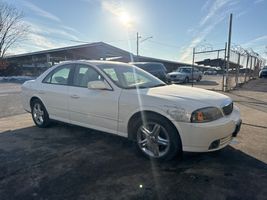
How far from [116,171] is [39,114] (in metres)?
3.05

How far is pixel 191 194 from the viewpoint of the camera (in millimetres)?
2754

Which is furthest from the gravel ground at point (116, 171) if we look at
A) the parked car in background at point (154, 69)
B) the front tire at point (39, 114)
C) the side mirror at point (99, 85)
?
the parked car in background at point (154, 69)

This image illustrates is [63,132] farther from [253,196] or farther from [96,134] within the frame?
[253,196]

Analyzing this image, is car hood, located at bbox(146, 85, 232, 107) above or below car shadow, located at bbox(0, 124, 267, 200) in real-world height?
above

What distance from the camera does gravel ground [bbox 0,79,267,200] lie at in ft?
9.23

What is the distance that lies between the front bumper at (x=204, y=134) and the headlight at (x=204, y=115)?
0.18ft

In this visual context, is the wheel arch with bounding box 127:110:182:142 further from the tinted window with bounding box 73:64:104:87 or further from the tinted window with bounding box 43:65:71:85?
the tinted window with bounding box 43:65:71:85

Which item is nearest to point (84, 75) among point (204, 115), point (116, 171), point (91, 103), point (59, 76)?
point (91, 103)

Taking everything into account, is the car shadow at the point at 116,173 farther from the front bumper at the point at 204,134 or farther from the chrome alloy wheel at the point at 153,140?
the front bumper at the point at 204,134

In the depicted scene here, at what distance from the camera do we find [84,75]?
4652mm

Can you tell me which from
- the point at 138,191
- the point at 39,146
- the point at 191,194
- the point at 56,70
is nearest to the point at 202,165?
the point at 191,194

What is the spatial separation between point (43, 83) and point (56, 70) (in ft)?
1.53

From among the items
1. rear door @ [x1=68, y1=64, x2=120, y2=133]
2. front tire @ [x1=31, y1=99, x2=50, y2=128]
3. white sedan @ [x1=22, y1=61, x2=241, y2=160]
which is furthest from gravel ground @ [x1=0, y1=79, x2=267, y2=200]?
front tire @ [x1=31, y1=99, x2=50, y2=128]

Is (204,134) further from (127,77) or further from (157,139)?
(127,77)
